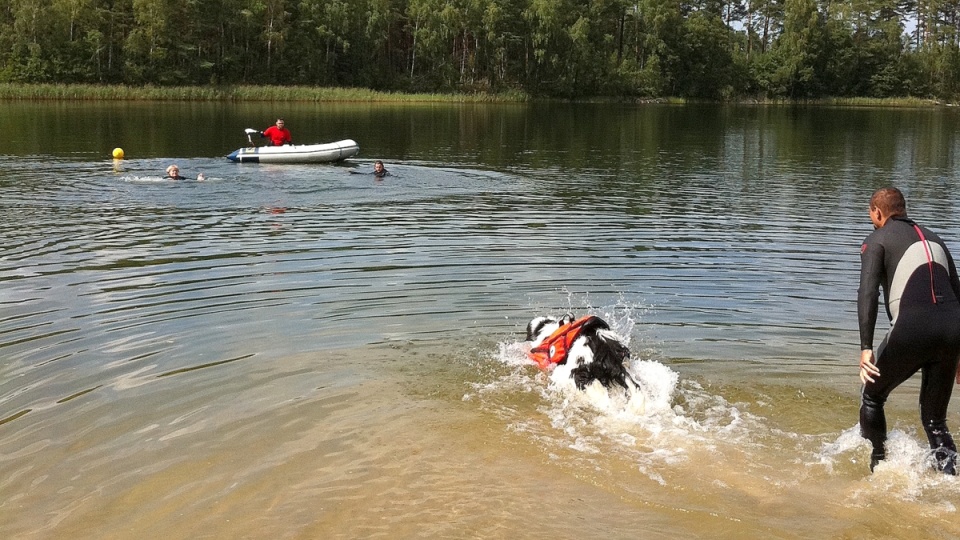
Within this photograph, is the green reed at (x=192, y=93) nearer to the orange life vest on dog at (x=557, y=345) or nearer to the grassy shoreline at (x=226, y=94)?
the grassy shoreline at (x=226, y=94)

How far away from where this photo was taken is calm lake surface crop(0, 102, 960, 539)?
5.32m

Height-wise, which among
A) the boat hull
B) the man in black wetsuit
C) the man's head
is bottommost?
the man in black wetsuit

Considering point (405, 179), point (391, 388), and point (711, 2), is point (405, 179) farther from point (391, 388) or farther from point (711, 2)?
point (711, 2)

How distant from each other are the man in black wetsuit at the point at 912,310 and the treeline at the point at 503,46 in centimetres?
7017

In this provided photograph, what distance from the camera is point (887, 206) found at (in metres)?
5.43

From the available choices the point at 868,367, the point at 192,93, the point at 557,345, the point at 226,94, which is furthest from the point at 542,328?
the point at 226,94

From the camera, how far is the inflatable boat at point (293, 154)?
2455 cm

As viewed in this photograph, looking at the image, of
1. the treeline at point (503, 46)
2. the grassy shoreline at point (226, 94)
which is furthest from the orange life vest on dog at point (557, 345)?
the treeline at point (503, 46)

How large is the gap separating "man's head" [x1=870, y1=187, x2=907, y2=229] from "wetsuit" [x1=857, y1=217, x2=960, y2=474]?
0.04 meters

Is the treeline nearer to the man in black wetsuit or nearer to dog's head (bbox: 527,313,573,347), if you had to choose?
dog's head (bbox: 527,313,573,347)

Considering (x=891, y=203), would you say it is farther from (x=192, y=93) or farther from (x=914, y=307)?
(x=192, y=93)

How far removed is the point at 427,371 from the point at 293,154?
18.4m

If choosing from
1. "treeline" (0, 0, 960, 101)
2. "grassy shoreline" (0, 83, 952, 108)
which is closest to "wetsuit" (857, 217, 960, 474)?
"grassy shoreline" (0, 83, 952, 108)

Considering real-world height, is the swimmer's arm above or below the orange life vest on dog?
above
